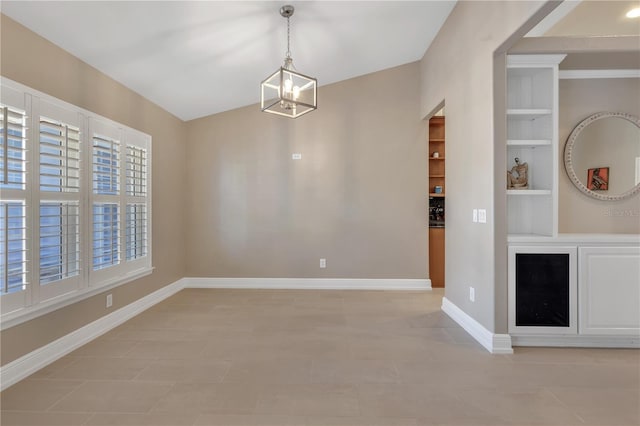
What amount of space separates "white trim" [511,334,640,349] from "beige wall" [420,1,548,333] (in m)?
0.28

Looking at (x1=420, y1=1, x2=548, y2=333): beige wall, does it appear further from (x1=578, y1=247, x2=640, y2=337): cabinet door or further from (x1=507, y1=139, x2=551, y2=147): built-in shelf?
(x1=578, y1=247, x2=640, y2=337): cabinet door

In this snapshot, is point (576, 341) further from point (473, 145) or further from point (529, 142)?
point (473, 145)

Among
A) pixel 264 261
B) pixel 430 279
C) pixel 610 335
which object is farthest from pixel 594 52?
pixel 264 261

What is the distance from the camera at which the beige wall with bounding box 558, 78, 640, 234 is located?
3043 millimetres

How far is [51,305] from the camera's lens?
2502 mm

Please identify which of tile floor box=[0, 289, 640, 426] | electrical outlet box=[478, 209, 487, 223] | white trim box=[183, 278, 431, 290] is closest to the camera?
tile floor box=[0, 289, 640, 426]

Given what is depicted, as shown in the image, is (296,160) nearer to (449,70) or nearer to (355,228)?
(355,228)

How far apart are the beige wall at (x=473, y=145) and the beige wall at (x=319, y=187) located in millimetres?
1060

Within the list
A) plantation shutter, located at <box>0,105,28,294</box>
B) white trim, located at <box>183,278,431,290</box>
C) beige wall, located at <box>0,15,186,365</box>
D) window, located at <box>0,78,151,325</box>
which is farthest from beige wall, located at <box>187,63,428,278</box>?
plantation shutter, located at <box>0,105,28,294</box>

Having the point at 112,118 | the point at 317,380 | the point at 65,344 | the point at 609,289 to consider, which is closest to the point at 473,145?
the point at 609,289

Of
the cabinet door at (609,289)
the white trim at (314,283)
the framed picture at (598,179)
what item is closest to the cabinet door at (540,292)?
the cabinet door at (609,289)

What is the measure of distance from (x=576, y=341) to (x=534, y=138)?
6.21ft

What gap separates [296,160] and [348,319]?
256 centimetres

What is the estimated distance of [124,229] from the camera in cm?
345
